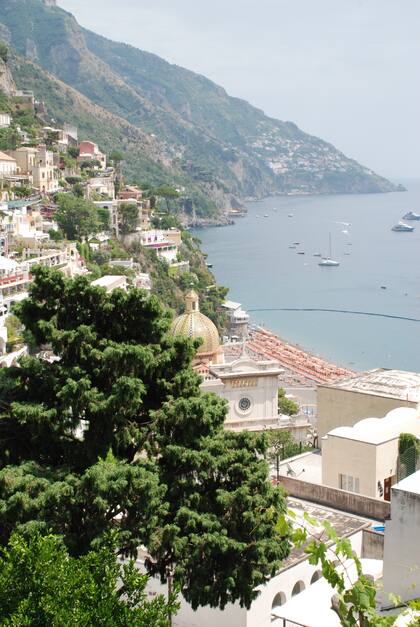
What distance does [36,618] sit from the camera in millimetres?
6000

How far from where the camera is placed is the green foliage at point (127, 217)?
52000mm

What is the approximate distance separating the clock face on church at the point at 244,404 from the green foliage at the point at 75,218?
22.5m

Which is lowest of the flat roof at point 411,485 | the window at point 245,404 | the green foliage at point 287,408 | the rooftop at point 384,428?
the green foliage at point 287,408

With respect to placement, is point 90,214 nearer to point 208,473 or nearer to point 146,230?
point 146,230

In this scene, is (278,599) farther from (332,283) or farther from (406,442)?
(332,283)

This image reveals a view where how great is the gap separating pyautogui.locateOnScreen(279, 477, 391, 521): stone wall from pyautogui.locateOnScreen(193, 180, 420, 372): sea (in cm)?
3535

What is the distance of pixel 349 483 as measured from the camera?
577 inches

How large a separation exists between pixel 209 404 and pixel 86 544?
2.04m

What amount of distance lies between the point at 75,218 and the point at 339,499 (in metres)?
32.5

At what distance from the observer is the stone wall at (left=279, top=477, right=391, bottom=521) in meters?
12.9

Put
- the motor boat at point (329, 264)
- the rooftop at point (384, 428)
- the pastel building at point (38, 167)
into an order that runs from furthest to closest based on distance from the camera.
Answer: the motor boat at point (329, 264) → the pastel building at point (38, 167) → the rooftop at point (384, 428)

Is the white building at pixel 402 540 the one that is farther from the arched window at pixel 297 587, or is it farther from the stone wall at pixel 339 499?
the stone wall at pixel 339 499

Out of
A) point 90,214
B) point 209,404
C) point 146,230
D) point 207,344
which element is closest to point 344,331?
point 146,230

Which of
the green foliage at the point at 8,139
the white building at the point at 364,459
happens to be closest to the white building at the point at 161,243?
the green foliage at the point at 8,139
